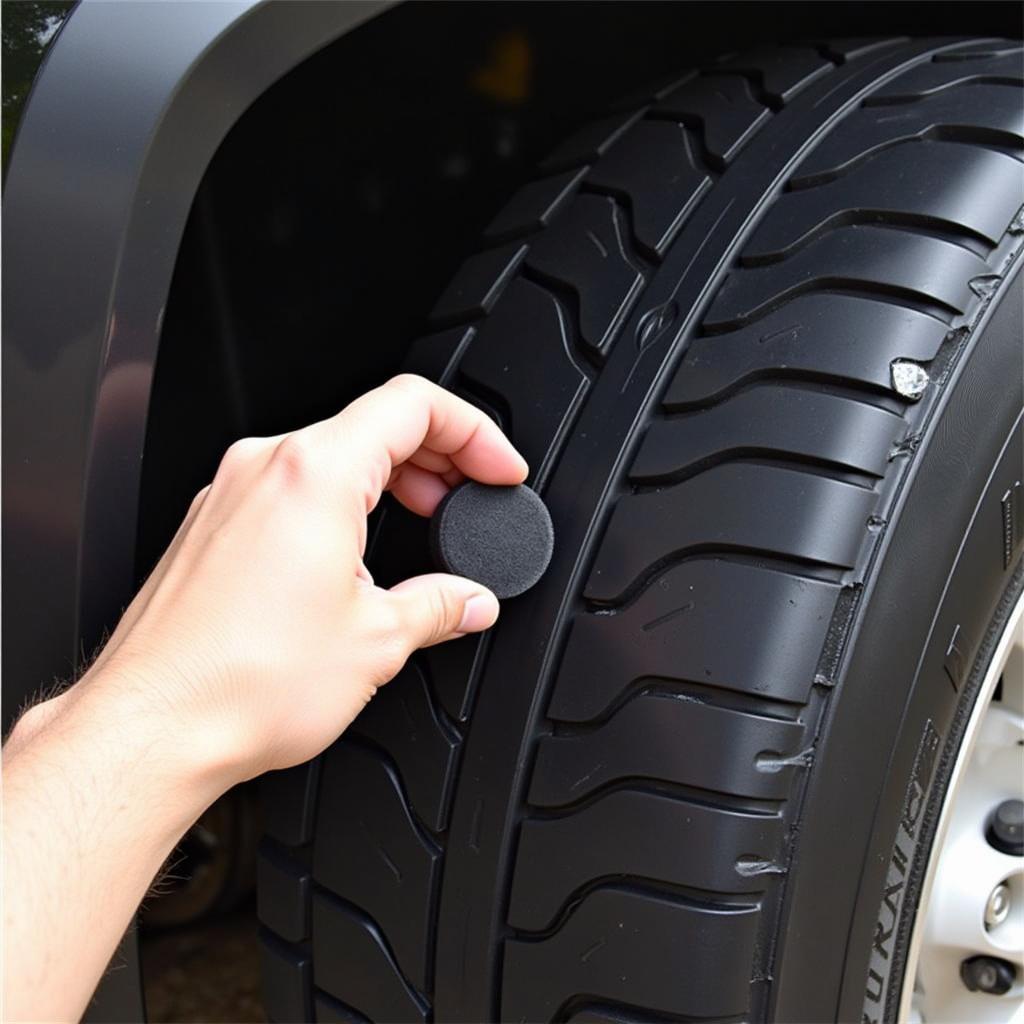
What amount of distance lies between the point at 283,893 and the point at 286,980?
0.09 meters

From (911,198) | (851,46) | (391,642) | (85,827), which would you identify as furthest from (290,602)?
(851,46)

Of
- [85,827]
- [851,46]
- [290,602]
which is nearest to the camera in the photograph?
[85,827]

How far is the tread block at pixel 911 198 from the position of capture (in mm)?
1099

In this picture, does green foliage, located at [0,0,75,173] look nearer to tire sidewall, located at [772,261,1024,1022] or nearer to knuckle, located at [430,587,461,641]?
knuckle, located at [430,587,461,641]

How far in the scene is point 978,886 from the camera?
48.3 inches

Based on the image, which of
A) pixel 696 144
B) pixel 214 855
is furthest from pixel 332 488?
pixel 214 855

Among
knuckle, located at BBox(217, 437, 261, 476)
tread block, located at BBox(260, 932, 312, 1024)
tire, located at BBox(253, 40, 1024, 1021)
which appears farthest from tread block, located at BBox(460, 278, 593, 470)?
tread block, located at BBox(260, 932, 312, 1024)

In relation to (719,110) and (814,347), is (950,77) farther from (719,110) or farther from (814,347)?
(814,347)

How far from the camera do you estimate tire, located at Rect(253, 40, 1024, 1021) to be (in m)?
1.00

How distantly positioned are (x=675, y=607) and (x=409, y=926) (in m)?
0.38

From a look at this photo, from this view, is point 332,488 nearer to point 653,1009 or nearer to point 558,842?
point 558,842

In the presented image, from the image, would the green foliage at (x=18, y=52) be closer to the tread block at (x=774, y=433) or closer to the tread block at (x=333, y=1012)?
the tread block at (x=774, y=433)

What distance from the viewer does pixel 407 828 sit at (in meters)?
1.11

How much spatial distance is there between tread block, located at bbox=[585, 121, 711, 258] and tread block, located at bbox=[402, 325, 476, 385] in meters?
0.17
